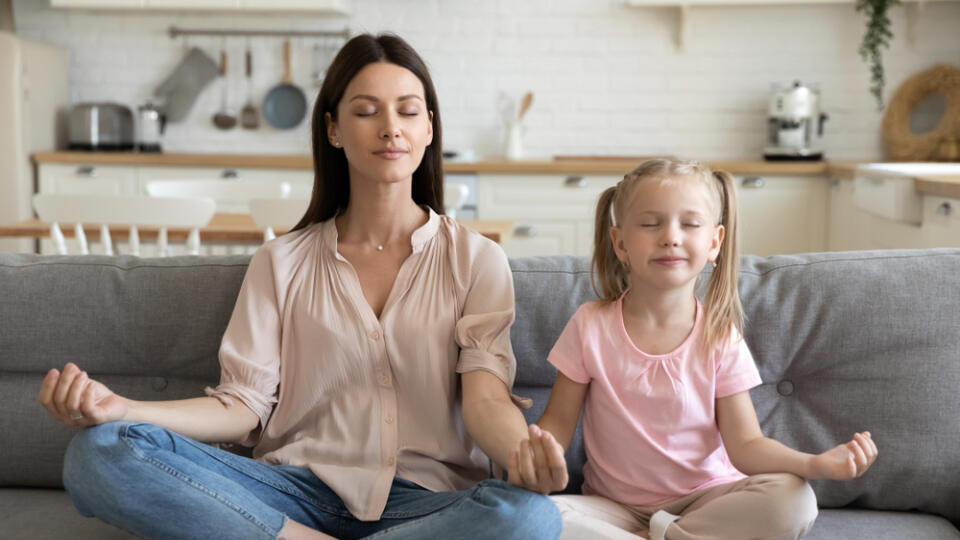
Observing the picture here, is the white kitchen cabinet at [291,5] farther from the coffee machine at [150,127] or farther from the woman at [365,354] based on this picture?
the woman at [365,354]

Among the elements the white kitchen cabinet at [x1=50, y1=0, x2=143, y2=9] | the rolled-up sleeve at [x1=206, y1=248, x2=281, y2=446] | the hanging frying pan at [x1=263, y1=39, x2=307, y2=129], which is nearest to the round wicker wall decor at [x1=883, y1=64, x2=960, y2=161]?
the hanging frying pan at [x1=263, y1=39, x2=307, y2=129]

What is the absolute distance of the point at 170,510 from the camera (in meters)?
1.32

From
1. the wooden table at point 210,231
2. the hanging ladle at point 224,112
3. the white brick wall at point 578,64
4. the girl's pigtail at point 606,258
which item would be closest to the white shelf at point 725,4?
the white brick wall at point 578,64

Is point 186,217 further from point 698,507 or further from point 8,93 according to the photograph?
point 8,93

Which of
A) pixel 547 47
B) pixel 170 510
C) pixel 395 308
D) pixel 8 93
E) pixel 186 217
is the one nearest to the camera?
pixel 170 510

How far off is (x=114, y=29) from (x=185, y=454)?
13.3 ft

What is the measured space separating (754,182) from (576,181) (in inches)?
30.0

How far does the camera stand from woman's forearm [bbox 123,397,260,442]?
1466 millimetres

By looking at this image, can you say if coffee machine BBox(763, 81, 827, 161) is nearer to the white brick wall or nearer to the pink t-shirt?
the white brick wall

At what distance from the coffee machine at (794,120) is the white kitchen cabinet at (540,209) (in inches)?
33.4

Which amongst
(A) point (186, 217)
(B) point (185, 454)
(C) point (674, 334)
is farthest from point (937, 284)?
(A) point (186, 217)

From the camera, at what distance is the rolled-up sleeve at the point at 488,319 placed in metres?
1.56

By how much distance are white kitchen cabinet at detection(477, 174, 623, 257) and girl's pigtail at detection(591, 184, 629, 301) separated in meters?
2.61

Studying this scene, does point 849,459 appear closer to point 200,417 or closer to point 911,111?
point 200,417
